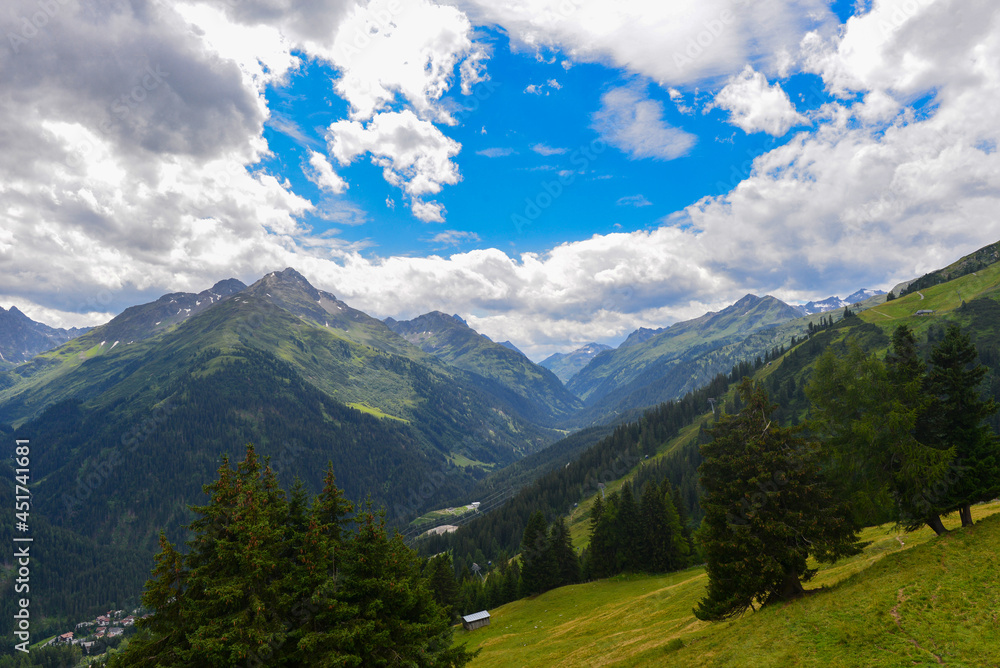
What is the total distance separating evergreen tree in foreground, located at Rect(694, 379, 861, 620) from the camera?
26.7 metres

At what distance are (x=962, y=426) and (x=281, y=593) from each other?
4254cm

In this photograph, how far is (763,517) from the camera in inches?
1067

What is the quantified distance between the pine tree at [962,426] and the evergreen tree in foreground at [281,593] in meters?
33.3

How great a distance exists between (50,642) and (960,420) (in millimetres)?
322843

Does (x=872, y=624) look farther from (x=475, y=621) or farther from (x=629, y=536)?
(x=629, y=536)

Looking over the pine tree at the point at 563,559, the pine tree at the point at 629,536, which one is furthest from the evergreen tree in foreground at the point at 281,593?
the pine tree at the point at 629,536

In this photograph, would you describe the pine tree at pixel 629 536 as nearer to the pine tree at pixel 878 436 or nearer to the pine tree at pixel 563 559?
the pine tree at pixel 563 559

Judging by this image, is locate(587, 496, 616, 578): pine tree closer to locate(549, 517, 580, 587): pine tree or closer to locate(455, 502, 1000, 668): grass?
locate(549, 517, 580, 587): pine tree

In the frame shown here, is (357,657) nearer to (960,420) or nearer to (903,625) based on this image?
(903,625)

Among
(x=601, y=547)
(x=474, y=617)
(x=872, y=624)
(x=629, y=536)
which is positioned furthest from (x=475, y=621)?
(x=872, y=624)

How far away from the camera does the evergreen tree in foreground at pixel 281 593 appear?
66.8 feet

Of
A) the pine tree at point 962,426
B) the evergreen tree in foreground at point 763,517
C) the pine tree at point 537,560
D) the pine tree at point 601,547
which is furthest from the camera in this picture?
the pine tree at point 601,547

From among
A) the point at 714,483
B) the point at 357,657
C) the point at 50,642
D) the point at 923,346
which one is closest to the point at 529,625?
the point at 714,483

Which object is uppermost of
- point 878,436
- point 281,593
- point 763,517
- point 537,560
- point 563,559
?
point 281,593
